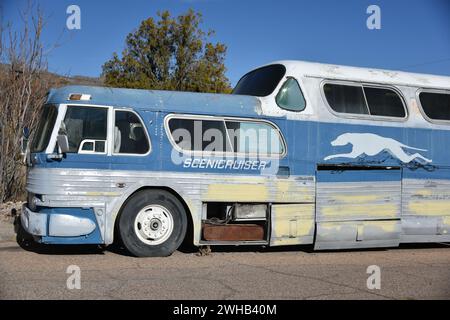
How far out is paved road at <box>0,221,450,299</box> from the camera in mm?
5621

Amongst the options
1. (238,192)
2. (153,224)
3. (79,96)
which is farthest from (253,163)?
(79,96)

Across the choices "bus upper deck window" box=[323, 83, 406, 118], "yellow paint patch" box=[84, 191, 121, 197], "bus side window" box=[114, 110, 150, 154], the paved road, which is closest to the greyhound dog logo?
"bus upper deck window" box=[323, 83, 406, 118]

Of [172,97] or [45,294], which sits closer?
[45,294]

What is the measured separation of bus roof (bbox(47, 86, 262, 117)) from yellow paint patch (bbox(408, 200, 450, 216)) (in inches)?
135

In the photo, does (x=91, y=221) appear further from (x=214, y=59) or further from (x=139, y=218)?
(x=214, y=59)

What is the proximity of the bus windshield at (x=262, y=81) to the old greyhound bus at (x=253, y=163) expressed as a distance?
3cm

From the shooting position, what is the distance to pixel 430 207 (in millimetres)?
9078

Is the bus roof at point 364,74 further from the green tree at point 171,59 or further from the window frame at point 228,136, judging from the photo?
the green tree at point 171,59

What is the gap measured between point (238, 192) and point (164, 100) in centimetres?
188

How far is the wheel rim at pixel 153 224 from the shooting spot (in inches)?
296

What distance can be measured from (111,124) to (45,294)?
2.88 meters

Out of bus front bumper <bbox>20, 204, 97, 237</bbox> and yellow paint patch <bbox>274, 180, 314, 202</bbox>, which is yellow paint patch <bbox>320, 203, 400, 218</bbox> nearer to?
yellow paint patch <bbox>274, 180, 314, 202</bbox>

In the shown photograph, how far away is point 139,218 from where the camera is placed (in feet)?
24.6
